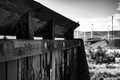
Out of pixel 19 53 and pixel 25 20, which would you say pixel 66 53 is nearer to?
pixel 25 20

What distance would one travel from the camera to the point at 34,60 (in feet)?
4.53

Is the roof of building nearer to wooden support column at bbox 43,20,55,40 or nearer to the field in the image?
wooden support column at bbox 43,20,55,40

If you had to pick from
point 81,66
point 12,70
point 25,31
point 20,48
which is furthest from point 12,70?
point 81,66

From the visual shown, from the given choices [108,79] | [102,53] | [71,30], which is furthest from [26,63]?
[102,53]

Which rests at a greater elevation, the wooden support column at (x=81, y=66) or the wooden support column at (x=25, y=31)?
the wooden support column at (x=25, y=31)

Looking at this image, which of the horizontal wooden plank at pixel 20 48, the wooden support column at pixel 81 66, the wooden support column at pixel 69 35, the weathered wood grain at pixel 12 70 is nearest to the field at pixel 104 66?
the wooden support column at pixel 81 66

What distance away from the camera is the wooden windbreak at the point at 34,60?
97 cm

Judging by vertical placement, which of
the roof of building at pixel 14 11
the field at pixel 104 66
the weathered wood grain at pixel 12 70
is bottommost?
the field at pixel 104 66

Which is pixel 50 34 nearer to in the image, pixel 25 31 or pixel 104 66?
pixel 25 31

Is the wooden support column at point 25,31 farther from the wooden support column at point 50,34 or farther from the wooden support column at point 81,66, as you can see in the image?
the wooden support column at point 81,66

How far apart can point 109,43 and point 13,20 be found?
99.3ft

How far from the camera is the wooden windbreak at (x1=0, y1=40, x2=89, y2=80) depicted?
0.97m

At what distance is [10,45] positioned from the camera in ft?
3.08

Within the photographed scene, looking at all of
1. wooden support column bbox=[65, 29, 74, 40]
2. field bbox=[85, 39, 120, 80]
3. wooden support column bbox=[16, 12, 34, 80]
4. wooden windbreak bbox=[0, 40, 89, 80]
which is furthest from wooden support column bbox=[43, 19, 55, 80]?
field bbox=[85, 39, 120, 80]
